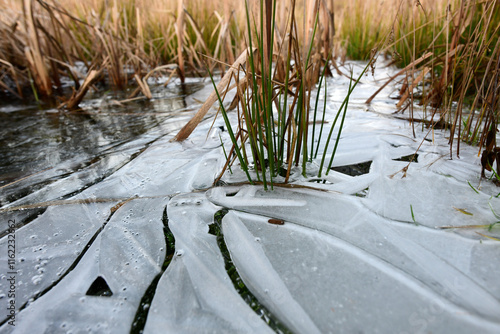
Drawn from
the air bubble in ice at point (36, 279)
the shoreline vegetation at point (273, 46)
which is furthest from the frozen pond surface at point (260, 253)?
the shoreline vegetation at point (273, 46)

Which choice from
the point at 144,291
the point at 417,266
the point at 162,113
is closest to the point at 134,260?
the point at 144,291

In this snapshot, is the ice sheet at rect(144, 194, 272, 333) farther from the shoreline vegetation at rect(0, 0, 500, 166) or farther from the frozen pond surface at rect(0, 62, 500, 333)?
the shoreline vegetation at rect(0, 0, 500, 166)

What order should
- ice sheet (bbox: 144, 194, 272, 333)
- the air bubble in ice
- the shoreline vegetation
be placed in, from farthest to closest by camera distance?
the shoreline vegetation < the air bubble in ice < ice sheet (bbox: 144, 194, 272, 333)

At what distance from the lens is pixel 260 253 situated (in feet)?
2.20

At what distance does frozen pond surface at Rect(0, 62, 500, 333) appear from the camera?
1.74ft

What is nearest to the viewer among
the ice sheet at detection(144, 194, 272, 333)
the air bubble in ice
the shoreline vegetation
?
the ice sheet at detection(144, 194, 272, 333)

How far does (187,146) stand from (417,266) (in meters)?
1.00

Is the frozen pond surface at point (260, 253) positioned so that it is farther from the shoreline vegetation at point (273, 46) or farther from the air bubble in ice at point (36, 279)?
the shoreline vegetation at point (273, 46)

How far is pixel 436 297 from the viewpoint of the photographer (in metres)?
0.53

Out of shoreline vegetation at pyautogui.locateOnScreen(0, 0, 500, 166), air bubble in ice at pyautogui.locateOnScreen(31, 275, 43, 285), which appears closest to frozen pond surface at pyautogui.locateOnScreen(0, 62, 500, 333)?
air bubble in ice at pyautogui.locateOnScreen(31, 275, 43, 285)

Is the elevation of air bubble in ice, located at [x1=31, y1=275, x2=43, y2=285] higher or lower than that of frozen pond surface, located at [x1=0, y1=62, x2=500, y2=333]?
lower

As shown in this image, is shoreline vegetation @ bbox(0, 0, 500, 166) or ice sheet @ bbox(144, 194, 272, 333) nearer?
ice sheet @ bbox(144, 194, 272, 333)

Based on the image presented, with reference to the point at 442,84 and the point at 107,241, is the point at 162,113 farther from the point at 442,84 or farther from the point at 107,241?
the point at 442,84

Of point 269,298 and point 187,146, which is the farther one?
point 187,146
